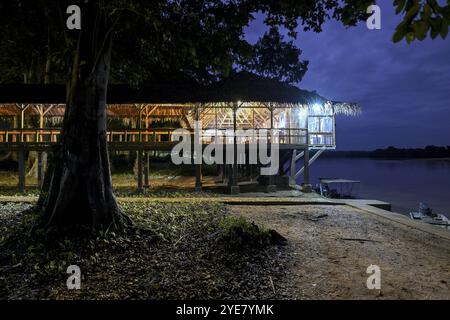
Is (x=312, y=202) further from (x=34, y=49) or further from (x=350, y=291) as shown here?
(x=34, y=49)

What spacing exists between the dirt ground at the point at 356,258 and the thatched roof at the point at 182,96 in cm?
750

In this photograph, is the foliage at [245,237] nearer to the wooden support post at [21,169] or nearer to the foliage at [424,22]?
the foliage at [424,22]

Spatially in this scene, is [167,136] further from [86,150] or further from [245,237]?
[245,237]

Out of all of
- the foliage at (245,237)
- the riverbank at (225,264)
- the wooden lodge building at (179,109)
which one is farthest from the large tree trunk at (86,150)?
the wooden lodge building at (179,109)

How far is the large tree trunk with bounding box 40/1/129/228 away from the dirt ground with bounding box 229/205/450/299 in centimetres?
378

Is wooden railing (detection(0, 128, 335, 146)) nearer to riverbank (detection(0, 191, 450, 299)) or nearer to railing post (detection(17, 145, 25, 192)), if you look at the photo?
railing post (detection(17, 145, 25, 192))

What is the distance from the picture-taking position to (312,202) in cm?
1131

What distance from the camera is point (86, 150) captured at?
19.9ft

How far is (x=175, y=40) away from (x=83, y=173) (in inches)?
164

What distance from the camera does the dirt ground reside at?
382 cm

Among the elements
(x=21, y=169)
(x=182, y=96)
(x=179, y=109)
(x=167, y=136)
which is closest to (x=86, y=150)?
(x=182, y=96)
